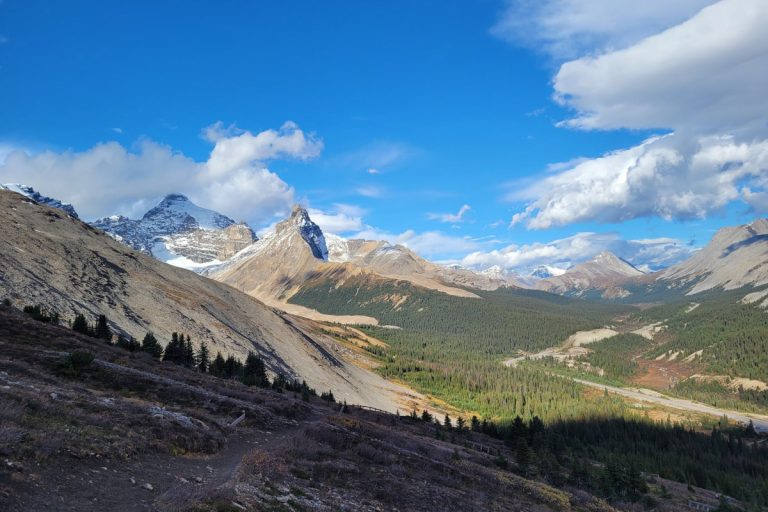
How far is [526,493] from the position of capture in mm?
37875

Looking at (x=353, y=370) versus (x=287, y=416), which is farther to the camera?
(x=353, y=370)

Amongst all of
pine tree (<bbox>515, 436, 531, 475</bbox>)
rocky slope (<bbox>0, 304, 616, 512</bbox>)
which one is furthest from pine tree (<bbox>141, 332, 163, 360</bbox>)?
pine tree (<bbox>515, 436, 531, 475</bbox>)

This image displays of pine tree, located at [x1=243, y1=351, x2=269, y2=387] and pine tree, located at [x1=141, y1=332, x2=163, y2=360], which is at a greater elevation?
pine tree, located at [x1=141, y1=332, x2=163, y2=360]

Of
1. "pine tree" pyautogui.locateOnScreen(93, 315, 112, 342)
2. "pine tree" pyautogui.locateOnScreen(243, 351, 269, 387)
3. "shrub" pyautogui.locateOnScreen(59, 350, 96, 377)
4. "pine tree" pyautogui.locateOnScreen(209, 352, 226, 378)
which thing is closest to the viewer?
"shrub" pyautogui.locateOnScreen(59, 350, 96, 377)

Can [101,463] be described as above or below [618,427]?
above

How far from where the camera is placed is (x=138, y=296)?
97.4 metres

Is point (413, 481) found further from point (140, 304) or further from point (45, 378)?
point (140, 304)

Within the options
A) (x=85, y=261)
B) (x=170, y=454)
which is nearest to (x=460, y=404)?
(x=85, y=261)

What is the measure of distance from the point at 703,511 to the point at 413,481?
5738 centimetres

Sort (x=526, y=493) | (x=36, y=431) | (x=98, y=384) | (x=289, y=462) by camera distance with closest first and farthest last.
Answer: (x=36, y=431) < (x=289, y=462) < (x=98, y=384) < (x=526, y=493)

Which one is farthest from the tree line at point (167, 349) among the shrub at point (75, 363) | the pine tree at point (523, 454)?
the pine tree at point (523, 454)

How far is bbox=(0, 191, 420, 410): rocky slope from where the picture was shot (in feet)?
256

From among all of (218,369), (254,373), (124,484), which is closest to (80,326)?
(218,369)

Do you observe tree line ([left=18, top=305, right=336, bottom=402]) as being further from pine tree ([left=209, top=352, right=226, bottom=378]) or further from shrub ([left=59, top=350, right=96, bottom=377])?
shrub ([left=59, top=350, right=96, bottom=377])
